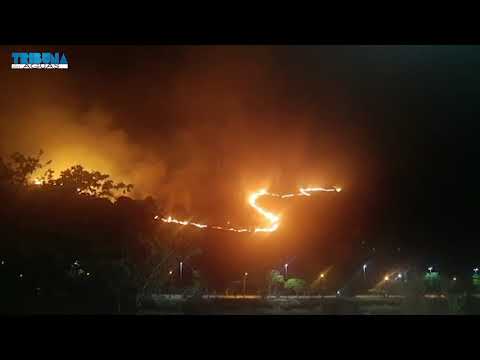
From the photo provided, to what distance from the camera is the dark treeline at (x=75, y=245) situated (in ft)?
15.4

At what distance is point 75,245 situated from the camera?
16.8 ft

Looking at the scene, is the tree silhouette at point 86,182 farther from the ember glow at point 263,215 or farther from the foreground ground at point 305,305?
the foreground ground at point 305,305

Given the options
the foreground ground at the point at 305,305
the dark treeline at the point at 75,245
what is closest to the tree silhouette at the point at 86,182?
the dark treeline at the point at 75,245

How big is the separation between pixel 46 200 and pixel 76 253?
650 millimetres

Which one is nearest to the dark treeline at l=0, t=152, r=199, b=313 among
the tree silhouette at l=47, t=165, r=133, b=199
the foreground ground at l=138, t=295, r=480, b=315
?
the tree silhouette at l=47, t=165, r=133, b=199

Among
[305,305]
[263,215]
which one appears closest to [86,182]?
[263,215]

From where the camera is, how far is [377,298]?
5.43 m

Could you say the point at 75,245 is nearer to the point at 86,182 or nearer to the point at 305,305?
the point at 86,182

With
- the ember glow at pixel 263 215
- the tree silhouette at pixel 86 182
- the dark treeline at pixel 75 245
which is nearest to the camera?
the dark treeline at pixel 75 245

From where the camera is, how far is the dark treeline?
470 centimetres
